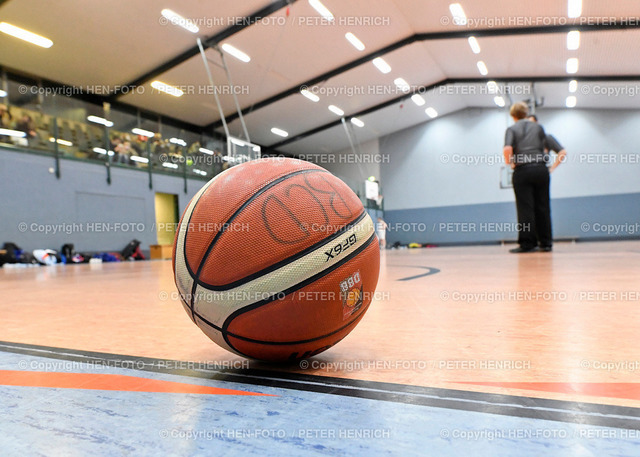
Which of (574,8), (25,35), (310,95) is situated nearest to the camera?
(25,35)

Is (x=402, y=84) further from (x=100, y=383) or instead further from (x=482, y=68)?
(x=100, y=383)

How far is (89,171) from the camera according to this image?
10.7 meters

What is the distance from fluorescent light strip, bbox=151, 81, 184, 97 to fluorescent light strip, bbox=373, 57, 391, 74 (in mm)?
5630

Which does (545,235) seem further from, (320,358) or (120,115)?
(120,115)

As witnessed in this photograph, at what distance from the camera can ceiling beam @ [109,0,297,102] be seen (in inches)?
369

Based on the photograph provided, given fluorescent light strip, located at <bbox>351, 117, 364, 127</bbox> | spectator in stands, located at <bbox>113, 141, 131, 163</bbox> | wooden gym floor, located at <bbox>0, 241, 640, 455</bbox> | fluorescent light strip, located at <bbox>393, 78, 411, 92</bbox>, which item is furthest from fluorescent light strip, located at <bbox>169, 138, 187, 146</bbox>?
wooden gym floor, located at <bbox>0, 241, 640, 455</bbox>

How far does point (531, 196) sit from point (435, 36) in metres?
7.85

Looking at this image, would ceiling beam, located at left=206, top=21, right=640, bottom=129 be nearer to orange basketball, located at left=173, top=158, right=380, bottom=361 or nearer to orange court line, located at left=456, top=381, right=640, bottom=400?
orange basketball, located at left=173, top=158, right=380, bottom=361

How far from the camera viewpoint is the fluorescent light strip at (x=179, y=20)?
29.3 ft

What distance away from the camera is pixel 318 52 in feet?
37.8

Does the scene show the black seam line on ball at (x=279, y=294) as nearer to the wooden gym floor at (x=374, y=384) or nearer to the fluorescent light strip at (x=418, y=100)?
the wooden gym floor at (x=374, y=384)

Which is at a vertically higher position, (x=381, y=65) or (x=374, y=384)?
(x=381, y=65)

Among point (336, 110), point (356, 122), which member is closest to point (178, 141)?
point (336, 110)

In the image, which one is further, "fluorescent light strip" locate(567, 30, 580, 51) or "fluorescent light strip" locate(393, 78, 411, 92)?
"fluorescent light strip" locate(393, 78, 411, 92)
